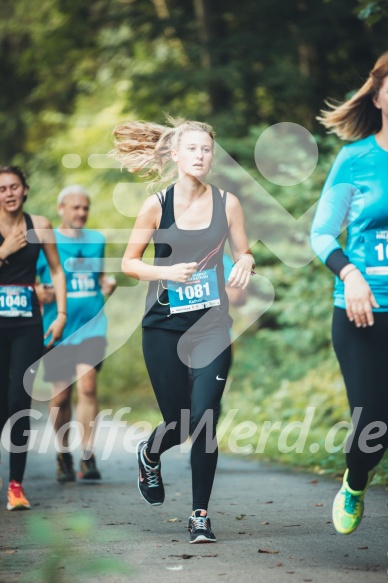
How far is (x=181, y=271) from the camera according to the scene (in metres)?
5.81

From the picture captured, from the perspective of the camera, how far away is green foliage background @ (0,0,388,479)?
13672 millimetres

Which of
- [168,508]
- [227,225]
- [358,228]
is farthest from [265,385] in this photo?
[358,228]

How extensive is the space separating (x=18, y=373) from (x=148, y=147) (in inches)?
77.2

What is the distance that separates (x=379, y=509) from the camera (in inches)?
272

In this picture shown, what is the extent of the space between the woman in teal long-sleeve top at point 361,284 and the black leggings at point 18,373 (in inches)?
117

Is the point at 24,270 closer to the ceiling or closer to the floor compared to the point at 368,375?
closer to the ceiling

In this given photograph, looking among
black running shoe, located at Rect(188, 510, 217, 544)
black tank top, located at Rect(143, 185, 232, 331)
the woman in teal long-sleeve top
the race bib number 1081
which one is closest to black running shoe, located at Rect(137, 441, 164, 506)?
black running shoe, located at Rect(188, 510, 217, 544)

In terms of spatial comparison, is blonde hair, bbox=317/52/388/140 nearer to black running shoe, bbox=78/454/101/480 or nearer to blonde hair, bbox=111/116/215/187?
blonde hair, bbox=111/116/215/187

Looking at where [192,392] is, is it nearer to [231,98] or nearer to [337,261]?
[337,261]

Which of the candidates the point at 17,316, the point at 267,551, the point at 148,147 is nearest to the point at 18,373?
the point at 17,316

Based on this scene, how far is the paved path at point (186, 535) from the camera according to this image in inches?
197

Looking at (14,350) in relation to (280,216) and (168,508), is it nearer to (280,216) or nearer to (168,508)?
(168,508)

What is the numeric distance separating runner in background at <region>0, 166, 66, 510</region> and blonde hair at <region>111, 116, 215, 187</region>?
1.28m

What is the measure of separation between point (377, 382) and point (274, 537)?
1369mm
